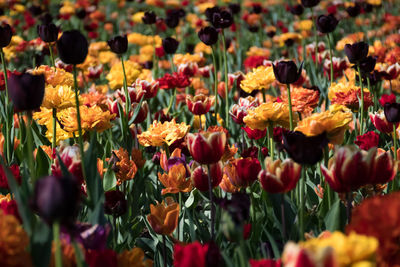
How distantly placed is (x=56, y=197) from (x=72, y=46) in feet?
1.78

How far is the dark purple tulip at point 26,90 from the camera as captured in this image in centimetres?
96

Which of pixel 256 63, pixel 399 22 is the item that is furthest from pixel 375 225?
pixel 399 22

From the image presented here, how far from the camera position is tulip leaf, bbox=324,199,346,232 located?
3.83 ft

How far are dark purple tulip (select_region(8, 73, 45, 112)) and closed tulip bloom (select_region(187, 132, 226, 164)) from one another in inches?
14.5

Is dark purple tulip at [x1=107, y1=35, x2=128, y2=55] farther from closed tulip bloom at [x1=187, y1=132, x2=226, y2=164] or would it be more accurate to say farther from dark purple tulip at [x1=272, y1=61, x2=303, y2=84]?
closed tulip bloom at [x1=187, y1=132, x2=226, y2=164]

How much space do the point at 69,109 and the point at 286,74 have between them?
73 cm

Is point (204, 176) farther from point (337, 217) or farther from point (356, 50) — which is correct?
point (356, 50)

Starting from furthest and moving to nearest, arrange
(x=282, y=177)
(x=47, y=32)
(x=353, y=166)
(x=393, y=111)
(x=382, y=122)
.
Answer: (x=47, y=32), (x=382, y=122), (x=393, y=111), (x=282, y=177), (x=353, y=166)

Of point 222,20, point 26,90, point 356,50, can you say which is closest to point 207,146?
point 26,90

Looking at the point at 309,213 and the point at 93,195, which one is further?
the point at 309,213

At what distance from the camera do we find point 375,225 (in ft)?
2.33

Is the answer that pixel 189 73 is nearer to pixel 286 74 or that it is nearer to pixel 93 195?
pixel 286 74

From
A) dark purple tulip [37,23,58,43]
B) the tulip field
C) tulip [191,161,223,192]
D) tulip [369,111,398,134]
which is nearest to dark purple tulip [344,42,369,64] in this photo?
the tulip field

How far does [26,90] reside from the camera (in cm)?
96
